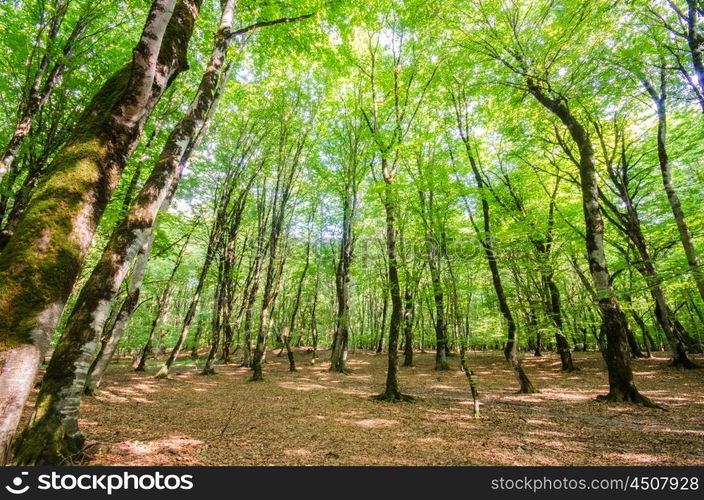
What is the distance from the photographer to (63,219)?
2.49 metres

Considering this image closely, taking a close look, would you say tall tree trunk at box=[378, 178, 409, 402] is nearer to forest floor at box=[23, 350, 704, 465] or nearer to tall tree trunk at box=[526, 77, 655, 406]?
forest floor at box=[23, 350, 704, 465]

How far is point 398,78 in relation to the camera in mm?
10852

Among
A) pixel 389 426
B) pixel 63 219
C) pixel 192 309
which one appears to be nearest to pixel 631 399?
pixel 389 426

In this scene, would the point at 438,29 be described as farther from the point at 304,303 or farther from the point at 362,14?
the point at 304,303

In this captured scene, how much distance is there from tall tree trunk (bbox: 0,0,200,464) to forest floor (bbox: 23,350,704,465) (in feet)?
7.63

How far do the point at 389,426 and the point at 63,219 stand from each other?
6.76m

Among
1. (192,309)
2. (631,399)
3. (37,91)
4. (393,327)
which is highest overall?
(37,91)

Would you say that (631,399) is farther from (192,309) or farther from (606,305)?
(192,309)

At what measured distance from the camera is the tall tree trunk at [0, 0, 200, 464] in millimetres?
2168

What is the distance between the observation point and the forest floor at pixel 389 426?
15.7ft

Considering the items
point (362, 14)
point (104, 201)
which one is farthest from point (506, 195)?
point (104, 201)

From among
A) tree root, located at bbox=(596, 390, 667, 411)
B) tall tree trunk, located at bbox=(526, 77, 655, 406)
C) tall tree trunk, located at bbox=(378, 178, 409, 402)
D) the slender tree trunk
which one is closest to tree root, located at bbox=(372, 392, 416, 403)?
tall tree trunk, located at bbox=(378, 178, 409, 402)

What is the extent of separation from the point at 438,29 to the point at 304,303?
30.1 m

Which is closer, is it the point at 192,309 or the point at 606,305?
the point at 606,305
